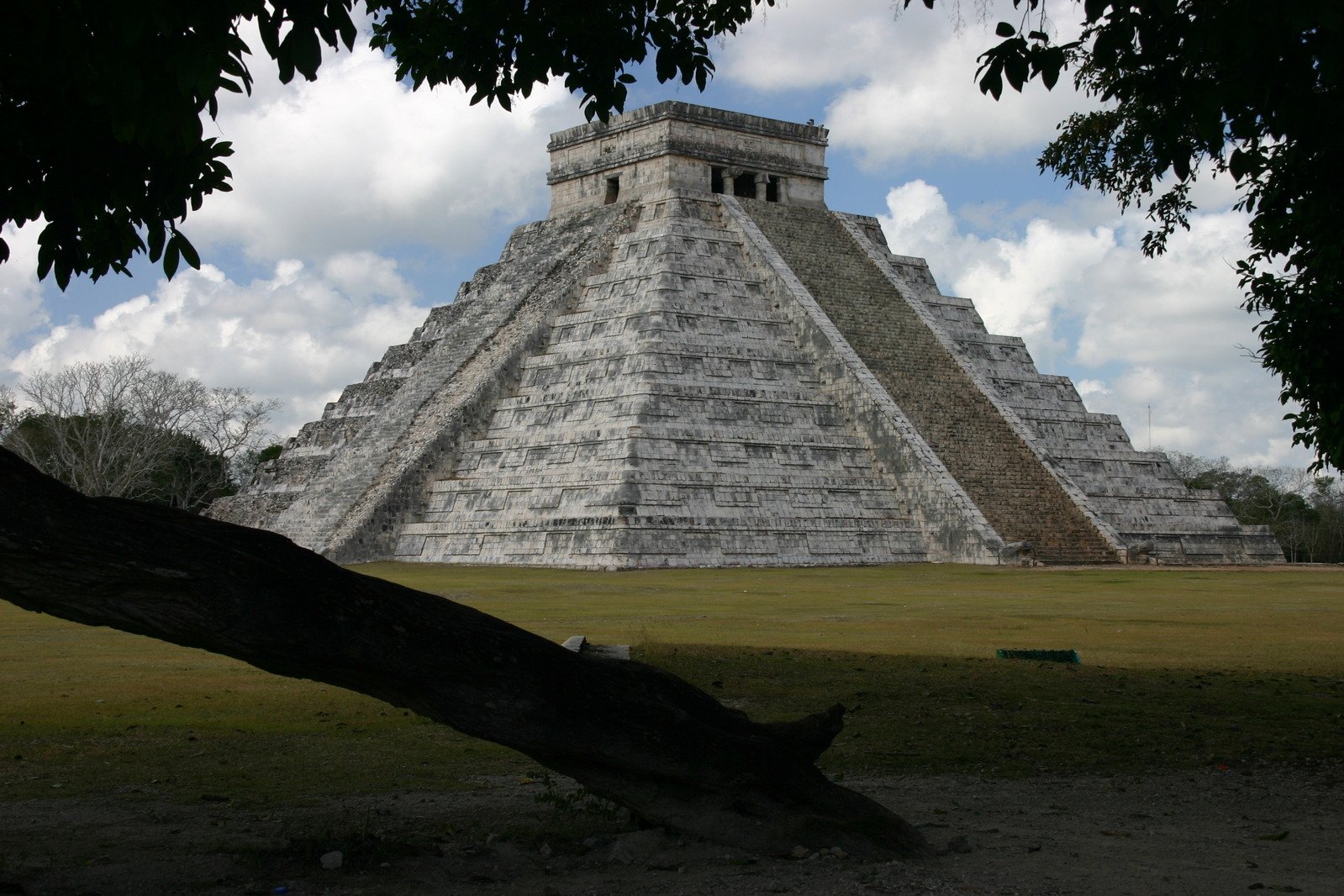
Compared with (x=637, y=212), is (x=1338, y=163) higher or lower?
lower

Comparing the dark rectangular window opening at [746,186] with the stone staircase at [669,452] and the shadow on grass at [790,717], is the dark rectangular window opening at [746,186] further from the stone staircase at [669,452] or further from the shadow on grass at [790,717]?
the shadow on grass at [790,717]

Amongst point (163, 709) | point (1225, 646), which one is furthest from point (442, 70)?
point (1225, 646)

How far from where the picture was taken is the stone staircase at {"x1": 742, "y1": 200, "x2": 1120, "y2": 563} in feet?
92.0

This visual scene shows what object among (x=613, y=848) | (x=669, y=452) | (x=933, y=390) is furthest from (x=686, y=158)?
(x=613, y=848)

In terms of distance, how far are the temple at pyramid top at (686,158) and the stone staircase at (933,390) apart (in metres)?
1.03

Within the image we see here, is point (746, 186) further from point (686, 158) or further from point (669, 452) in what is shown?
point (669, 452)

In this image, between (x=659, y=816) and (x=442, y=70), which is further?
(x=442, y=70)

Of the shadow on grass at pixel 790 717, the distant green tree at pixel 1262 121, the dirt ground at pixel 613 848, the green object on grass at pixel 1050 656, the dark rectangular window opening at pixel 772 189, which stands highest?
the dark rectangular window opening at pixel 772 189

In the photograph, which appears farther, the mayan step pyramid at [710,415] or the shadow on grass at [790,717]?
the mayan step pyramid at [710,415]

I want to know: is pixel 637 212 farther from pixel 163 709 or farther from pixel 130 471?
pixel 163 709

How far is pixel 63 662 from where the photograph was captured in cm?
1166

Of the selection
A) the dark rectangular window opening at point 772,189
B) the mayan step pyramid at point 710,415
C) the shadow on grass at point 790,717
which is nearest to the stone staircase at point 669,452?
the mayan step pyramid at point 710,415

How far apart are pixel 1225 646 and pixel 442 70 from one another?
351 inches

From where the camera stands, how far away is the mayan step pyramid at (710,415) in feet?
87.4
